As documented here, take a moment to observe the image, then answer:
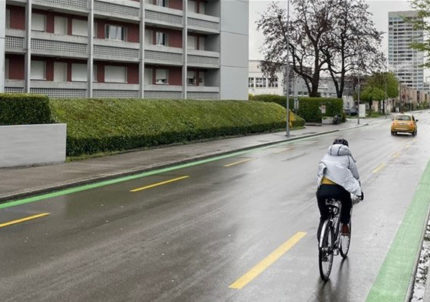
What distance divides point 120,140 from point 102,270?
58.1 feet

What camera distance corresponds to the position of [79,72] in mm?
34406

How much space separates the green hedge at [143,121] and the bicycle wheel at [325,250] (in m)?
16.2

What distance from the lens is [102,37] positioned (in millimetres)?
36281

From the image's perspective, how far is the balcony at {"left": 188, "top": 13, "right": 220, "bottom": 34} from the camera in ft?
136

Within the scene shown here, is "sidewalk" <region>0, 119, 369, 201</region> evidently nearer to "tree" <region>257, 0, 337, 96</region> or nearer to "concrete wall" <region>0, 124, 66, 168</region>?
"concrete wall" <region>0, 124, 66, 168</region>

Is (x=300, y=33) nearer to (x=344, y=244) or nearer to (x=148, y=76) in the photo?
(x=148, y=76)

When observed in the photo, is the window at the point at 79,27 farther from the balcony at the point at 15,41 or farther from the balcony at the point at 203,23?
the balcony at the point at 203,23

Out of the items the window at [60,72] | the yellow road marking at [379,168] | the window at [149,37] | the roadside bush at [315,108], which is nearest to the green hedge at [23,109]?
the yellow road marking at [379,168]

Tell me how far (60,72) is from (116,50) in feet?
12.5

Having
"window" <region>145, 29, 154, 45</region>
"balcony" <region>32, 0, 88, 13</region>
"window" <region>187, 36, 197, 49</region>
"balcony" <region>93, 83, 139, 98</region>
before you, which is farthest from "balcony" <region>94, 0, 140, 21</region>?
"window" <region>187, 36, 197, 49</region>

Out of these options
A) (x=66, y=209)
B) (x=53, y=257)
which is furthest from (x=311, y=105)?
(x=53, y=257)

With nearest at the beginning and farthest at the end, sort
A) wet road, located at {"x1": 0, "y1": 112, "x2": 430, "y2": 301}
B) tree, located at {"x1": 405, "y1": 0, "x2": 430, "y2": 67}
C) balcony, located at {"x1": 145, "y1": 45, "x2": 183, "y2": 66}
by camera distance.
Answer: wet road, located at {"x1": 0, "y1": 112, "x2": 430, "y2": 301} < tree, located at {"x1": 405, "y1": 0, "x2": 430, "y2": 67} < balcony, located at {"x1": 145, "y1": 45, "x2": 183, "y2": 66}

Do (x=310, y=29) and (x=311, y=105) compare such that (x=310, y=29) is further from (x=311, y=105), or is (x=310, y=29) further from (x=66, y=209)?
(x=66, y=209)

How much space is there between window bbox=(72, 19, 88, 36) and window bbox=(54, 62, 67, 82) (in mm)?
2114
